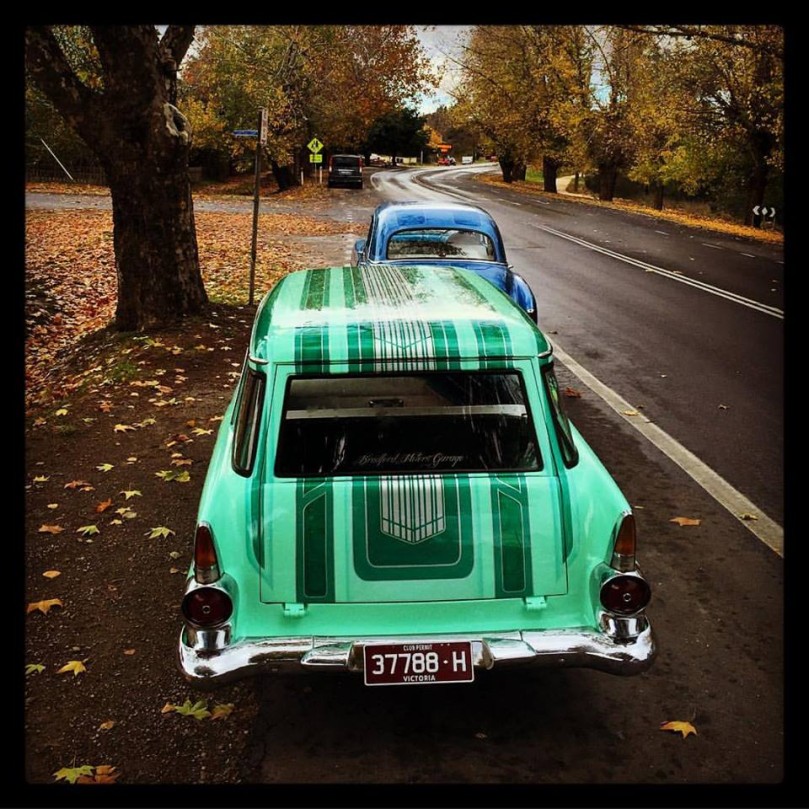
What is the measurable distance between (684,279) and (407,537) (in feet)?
46.4

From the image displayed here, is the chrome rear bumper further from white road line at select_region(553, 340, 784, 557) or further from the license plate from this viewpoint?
white road line at select_region(553, 340, 784, 557)

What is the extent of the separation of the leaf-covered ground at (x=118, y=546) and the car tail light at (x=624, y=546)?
5.92ft

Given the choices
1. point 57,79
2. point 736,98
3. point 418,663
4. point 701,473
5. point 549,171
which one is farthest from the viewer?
point 549,171

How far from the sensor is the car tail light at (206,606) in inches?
138

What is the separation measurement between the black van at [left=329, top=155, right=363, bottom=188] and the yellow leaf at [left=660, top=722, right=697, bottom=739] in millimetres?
42372

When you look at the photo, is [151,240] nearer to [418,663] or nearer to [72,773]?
[72,773]

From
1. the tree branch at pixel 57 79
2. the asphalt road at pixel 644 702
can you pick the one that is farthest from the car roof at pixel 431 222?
the tree branch at pixel 57 79

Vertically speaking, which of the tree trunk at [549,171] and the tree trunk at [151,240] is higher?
the tree trunk at [549,171]

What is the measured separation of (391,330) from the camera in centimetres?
393

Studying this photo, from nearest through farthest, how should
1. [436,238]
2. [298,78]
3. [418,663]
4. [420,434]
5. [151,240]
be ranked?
[418,663] → [420,434] → [151,240] → [436,238] → [298,78]

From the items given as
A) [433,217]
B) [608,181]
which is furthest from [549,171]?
[433,217]

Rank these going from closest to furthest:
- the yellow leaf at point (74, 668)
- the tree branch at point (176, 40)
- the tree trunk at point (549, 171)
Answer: the yellow leaf at point (74, 668), the tree branch at point (176, 40), the tree trunk at point (549, 171)

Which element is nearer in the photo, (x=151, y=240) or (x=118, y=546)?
(x=118, y=546)

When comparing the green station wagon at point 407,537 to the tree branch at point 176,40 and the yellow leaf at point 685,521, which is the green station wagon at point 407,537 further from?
the tree branch at point 176,40
